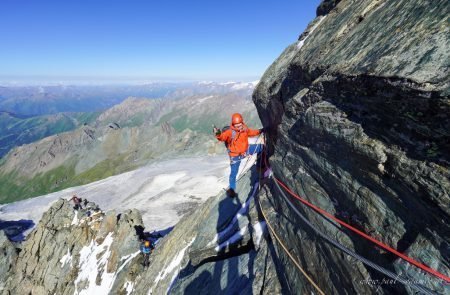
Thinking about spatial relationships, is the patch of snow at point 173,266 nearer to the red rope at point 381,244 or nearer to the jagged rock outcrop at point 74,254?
the jagged rock outcrop at point 74,254

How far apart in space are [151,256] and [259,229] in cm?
1492

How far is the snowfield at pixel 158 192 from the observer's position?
5784 cm

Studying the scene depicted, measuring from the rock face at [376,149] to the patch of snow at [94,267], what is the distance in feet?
74.0

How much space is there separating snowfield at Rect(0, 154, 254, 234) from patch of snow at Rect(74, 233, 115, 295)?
1755 centimetres

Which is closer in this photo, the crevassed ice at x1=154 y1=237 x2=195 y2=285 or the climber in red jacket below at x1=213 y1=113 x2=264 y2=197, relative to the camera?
the climber in red jacket below at x1=213 y1=113 x2=264 y2=197

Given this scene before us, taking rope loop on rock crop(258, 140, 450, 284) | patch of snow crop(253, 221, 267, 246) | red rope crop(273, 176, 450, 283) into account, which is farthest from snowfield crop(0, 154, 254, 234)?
red rope crop(273, 176, 450, 283)

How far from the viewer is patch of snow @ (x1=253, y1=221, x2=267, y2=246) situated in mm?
13755

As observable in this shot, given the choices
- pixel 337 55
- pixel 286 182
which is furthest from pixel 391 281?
pixel 337 55

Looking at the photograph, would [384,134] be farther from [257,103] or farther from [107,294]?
[107,294]

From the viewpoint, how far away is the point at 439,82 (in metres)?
5.37

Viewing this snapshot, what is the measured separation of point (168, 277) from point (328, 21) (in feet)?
55.5

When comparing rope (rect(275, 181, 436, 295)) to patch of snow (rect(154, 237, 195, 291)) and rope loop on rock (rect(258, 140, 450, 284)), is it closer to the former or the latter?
rope loop on rock (rect(258, 140, 450, 284))

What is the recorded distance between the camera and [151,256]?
2589 cm

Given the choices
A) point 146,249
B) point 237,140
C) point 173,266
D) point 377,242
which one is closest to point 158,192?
point 146,249
